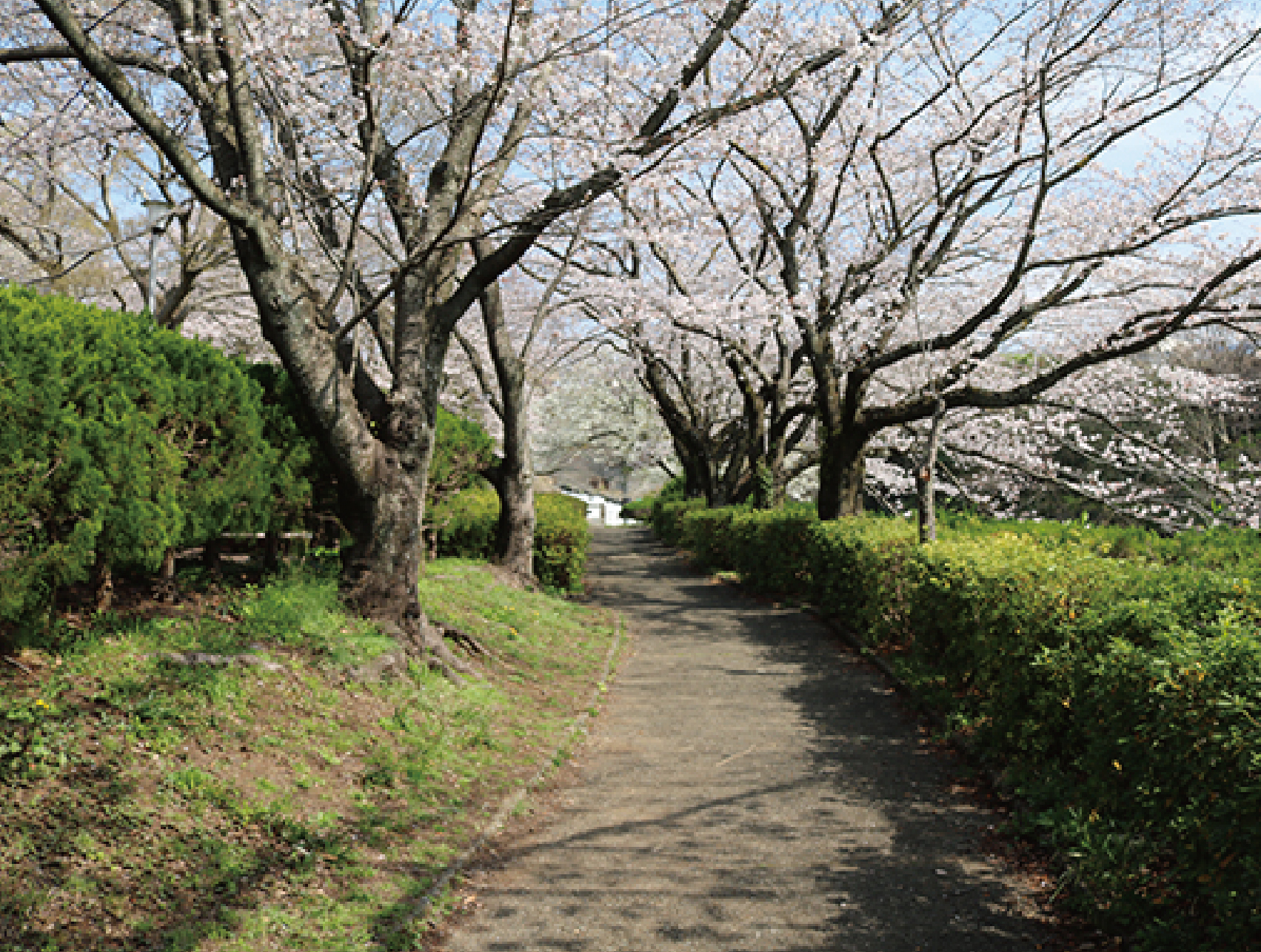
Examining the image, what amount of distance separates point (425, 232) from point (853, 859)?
5.64m

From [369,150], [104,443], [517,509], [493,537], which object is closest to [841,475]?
[517,509]

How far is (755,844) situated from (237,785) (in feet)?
8.71

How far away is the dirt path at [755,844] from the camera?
382 cm

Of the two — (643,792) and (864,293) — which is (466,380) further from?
(643,792)

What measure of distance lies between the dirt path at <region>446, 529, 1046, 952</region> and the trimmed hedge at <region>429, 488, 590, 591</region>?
6.05m

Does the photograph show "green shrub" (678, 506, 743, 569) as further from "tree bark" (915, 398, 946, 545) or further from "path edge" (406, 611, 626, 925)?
"path edge" (406, 611, 626, 925)

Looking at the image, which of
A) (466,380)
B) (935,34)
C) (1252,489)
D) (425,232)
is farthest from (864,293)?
(466,380)

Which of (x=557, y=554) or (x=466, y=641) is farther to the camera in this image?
(x=557, y=554)

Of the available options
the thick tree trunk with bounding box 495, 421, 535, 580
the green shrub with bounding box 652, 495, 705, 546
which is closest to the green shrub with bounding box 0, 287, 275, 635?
the thick tree trunk with bounding box 495, 421, 535, 580

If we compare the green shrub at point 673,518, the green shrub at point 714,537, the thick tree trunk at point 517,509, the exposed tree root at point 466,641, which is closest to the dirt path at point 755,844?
the exposed tree root at point 466,641

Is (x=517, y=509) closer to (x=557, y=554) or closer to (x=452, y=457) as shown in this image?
(x=452, y=457)

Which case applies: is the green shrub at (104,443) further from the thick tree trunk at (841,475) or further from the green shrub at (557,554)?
the thick tree trunk at (841,475)

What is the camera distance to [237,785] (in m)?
4.23

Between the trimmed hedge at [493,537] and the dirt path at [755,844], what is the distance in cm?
605
